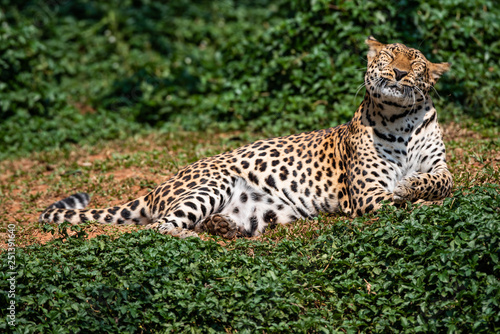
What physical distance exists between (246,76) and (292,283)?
22.4 feet

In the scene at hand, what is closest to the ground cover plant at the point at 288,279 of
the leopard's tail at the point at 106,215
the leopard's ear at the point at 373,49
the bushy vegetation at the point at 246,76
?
the leopard's tail at the point at 106,215

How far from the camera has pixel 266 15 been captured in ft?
53.9

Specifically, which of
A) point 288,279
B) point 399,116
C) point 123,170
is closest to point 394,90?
point 399,116

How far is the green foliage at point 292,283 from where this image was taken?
4.86 m

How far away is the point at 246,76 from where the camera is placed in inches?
452

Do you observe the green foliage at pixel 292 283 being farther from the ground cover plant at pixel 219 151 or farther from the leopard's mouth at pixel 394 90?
the leopard's mouth at pixel 394 90

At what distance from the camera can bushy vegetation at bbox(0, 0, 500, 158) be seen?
34.4 feet

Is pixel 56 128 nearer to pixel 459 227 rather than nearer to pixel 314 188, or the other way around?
pixel 314 188

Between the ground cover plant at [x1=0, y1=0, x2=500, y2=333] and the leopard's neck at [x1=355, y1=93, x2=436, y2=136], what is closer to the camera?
the ground cover plant at [x1=0, y1=0, x2=500, y2=333]

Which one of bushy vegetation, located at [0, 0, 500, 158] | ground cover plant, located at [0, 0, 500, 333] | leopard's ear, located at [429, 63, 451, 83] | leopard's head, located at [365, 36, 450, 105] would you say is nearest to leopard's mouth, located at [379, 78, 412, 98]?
leopard's head, located at [365, 36, 450, 105]

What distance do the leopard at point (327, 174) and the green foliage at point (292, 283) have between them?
0.76 meters

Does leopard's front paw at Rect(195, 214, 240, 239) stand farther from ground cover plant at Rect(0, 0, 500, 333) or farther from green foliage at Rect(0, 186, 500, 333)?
green foliage at Rect(0, 186, 500, 333)

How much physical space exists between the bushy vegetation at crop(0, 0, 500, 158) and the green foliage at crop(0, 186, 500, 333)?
4.79 metres

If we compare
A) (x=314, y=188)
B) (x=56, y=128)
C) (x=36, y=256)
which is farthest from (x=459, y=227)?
(x=56, y=128)
